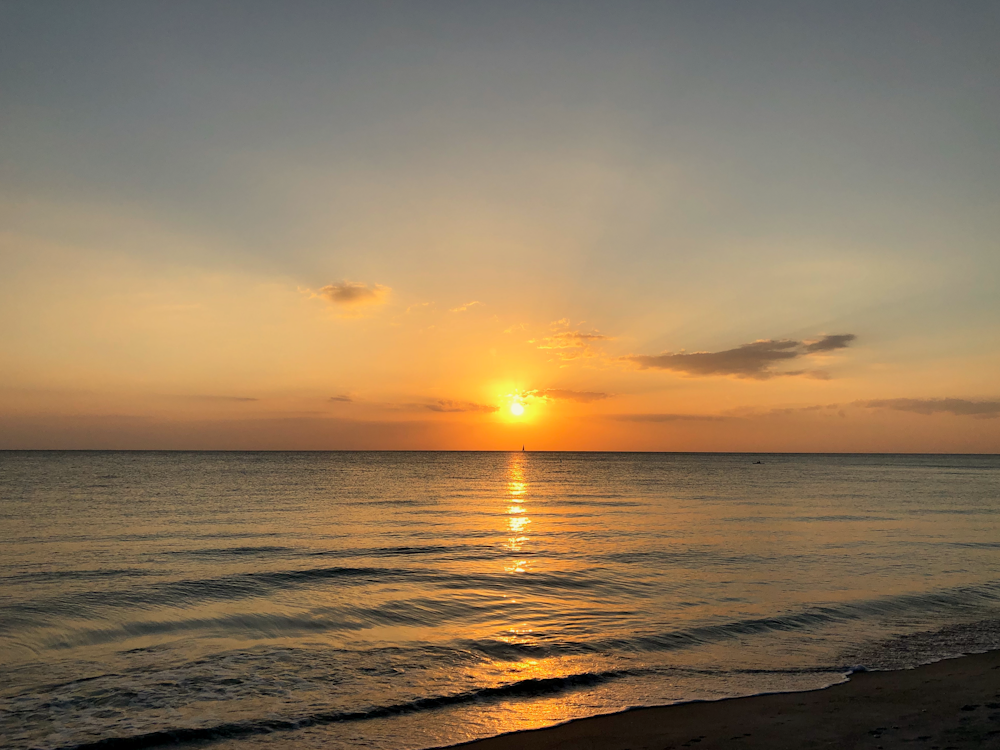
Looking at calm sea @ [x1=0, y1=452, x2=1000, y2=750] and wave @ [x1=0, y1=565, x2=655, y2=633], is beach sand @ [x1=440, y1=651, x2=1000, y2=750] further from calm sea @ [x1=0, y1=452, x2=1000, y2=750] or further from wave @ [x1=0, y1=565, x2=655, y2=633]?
wave @ [x1=0, y1=565, x2=655, y2=633]

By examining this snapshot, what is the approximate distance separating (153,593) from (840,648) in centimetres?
1899

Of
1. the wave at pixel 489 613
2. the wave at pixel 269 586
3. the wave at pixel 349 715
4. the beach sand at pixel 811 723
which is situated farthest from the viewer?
the wave at pixel 269 586

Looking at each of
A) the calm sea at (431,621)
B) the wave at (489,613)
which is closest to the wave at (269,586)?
the calm sea at (431,621)

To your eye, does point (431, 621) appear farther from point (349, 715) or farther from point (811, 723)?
point (811, 723)

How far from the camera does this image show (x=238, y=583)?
2069 centimetres

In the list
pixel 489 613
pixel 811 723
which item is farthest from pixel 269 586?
pixel 811 723

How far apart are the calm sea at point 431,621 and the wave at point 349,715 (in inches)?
1.6

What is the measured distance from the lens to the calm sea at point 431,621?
34.0 ft

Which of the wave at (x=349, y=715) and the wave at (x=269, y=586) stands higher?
the wave at (x=349, y=715)

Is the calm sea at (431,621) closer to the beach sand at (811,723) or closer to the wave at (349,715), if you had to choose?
the wave at (349,715)

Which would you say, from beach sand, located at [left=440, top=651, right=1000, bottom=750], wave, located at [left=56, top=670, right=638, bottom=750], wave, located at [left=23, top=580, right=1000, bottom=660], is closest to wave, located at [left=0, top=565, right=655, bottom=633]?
wave, located at [left=23, top=580, right=1000, bottom=660]

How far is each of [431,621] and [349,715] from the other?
6.16 meters

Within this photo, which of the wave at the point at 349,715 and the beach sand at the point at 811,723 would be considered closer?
the beach sand at the point at 811,723

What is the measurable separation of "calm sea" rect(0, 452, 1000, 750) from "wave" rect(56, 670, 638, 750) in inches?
1.6
